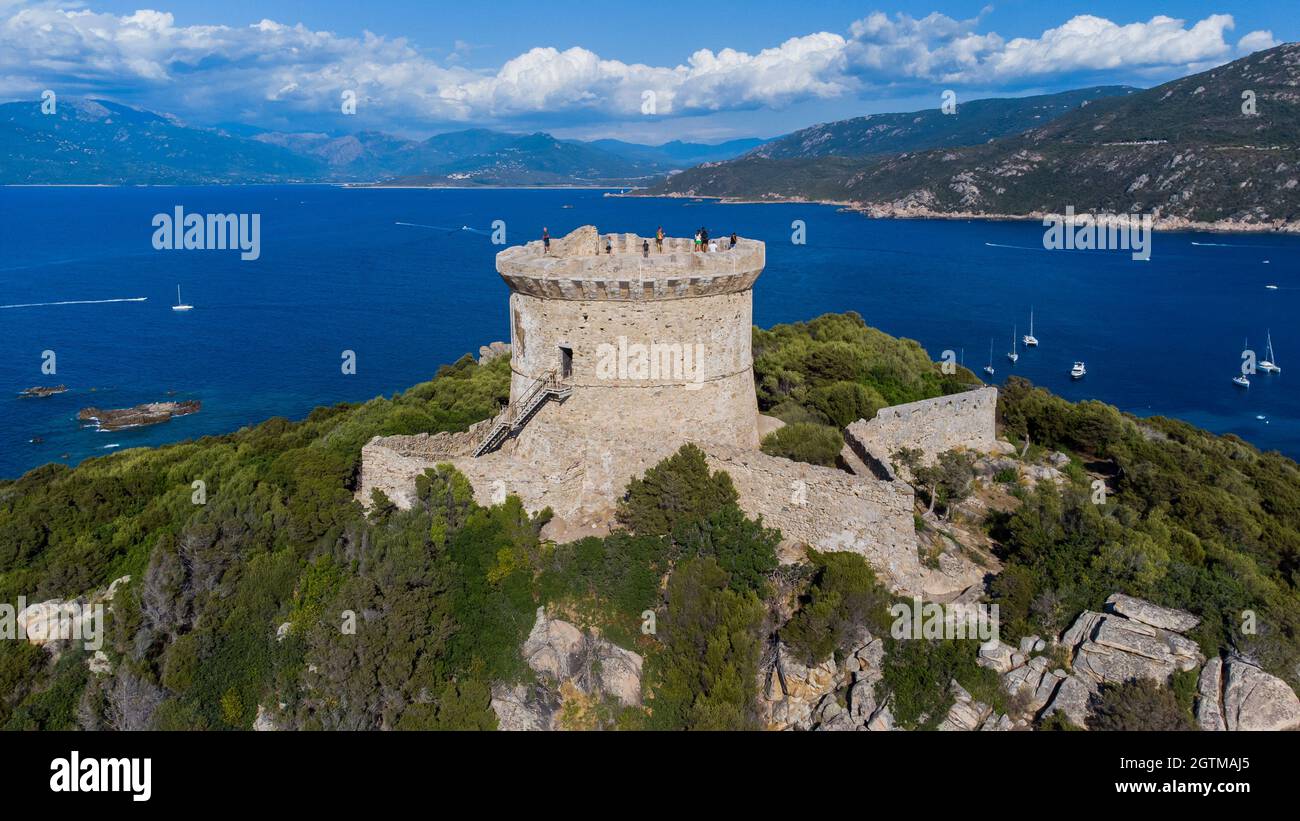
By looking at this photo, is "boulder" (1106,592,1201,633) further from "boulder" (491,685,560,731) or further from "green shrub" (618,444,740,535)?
"boulder" (491,685,560,731)

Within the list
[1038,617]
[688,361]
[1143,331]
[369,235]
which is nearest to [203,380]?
[688,361]

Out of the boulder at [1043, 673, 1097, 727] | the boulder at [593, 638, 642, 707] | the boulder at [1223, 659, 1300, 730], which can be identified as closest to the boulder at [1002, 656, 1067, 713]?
the boulder at [1043, 673, 1097, 727]

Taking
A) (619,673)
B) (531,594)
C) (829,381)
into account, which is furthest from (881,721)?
(829,381)

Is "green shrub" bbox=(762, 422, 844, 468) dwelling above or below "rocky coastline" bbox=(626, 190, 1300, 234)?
below

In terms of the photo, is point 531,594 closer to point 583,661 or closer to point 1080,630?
point 583,661

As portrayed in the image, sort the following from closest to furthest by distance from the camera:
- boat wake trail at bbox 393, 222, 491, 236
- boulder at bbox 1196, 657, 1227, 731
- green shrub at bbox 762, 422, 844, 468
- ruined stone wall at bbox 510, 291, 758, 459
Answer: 1. boulder at bbox 1196, 657, 1227, 731
2. ruined stone wall at bbox 510, 291, 758, 459
3. green shrub at bbox 762, 422, 844, 468
4. boat wake trail at bbox 393, 222, 491, 236

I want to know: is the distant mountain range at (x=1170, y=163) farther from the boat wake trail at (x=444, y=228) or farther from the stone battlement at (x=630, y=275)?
the stone battlement at (x=630, y=275)

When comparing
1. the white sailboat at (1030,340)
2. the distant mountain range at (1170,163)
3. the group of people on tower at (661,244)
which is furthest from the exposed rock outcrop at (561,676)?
the distant mountain range at (1170,163)

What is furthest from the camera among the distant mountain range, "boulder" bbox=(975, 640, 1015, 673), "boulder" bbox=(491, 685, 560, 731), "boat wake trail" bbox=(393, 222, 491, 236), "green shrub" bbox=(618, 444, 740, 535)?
"boat wake trail" bbox=(393, 222, 491, 236)
